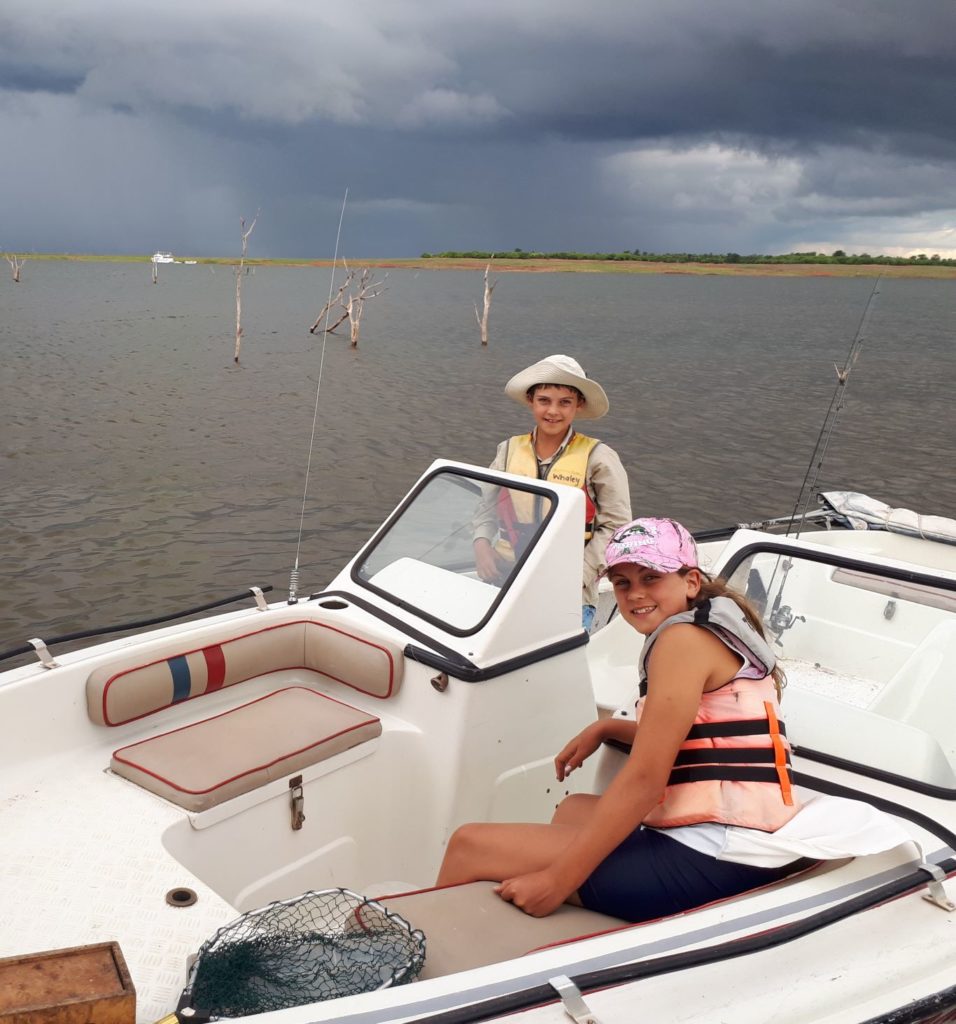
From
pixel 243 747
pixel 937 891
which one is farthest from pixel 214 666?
pixel 937 891

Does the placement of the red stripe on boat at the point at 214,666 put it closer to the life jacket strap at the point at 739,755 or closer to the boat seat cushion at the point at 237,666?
the boat seat cushion at the point at 237,666

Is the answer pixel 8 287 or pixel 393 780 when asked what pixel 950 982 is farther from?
pixel 8 287

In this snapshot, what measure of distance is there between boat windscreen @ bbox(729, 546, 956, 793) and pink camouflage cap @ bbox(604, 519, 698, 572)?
0.90 meters

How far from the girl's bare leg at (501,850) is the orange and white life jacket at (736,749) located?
14.9 inches

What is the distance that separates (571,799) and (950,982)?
106 cm

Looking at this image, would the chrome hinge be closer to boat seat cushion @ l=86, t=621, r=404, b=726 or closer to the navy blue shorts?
boat seat cushion @ l=86, t=621, r=404, b=726

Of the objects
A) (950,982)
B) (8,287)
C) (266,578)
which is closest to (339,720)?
(950,982)

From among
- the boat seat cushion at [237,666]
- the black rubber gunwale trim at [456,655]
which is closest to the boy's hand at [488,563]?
the black rubber gunwale trim at [456,655]

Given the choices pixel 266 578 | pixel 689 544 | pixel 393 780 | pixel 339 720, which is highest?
pixel 689 544

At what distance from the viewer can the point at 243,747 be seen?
334cm

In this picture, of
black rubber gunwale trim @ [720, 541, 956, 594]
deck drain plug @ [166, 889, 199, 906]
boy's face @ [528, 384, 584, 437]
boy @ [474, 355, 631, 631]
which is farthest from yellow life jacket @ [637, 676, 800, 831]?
boy's face @ [528, 384, 584, 437]

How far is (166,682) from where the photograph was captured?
3557mm

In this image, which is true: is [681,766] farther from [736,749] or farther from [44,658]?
[44,658]

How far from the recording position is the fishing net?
2.07 meters
